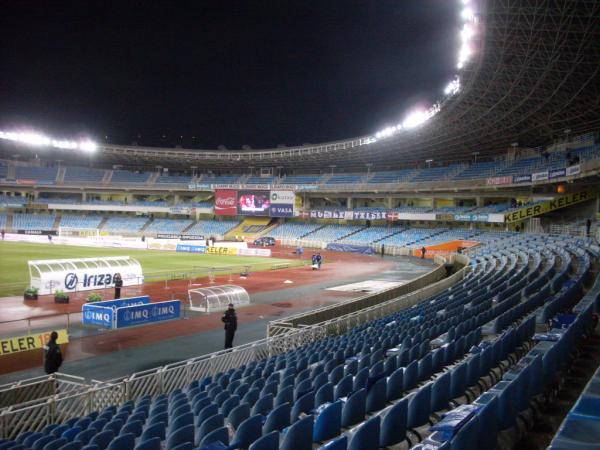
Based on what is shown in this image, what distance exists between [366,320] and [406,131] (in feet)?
131

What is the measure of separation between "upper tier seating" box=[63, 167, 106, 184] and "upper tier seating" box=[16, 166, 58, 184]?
7.36 ft

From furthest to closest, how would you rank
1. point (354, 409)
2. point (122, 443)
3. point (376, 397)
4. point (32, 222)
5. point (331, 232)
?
point (32, 222) < point (331, 232) < point (376, 397) < point (354, 409) < point (122, 443)

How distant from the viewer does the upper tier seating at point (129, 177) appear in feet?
293

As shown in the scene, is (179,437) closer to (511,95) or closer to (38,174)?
(511,95)

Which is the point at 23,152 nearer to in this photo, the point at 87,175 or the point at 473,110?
the point at 87,175

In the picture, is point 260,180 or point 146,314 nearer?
point 146,314

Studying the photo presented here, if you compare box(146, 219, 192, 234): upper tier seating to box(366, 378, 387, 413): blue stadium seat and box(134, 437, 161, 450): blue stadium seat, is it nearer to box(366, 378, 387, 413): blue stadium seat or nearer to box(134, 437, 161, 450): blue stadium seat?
box(366, 378, 387, 413): blue stadium seat

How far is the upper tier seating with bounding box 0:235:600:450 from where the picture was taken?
528 centimetres

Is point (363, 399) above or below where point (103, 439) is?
above

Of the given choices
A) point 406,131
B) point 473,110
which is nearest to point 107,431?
point 473,110

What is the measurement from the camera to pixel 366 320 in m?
18.4

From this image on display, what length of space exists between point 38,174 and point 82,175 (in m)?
7.11

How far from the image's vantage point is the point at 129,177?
90.3m

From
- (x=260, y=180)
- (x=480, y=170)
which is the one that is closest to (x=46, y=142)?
(x=260, y=180)
